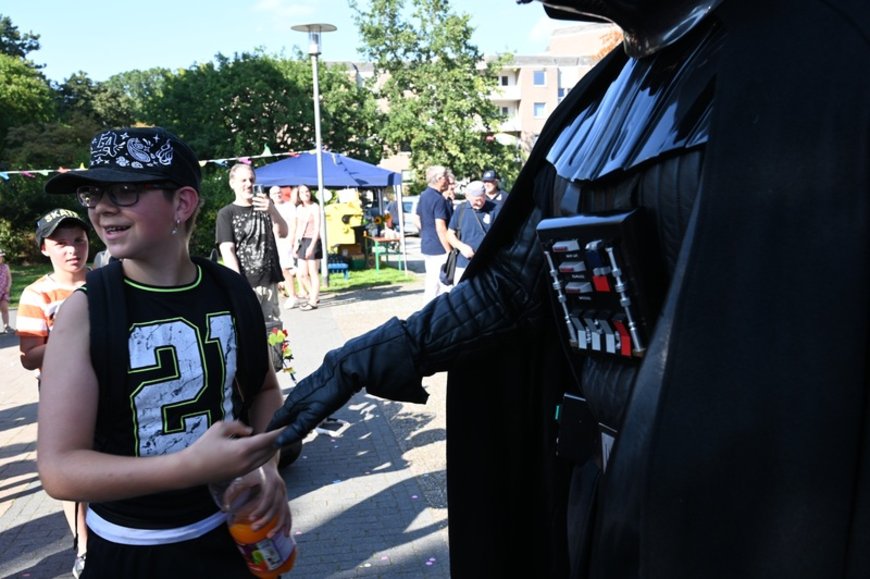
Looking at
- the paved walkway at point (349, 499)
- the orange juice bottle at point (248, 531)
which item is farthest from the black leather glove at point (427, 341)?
the paved walkway at point (349, 499)

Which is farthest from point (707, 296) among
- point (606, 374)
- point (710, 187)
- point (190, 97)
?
point (190, 97)

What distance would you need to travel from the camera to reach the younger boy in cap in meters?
4.45

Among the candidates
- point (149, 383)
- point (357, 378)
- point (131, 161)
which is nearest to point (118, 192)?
point (131, 161)

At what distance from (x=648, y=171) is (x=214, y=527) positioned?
1449 mm

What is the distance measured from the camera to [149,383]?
2006 millimetres

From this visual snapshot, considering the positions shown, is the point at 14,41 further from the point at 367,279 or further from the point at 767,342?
the point at 767,342

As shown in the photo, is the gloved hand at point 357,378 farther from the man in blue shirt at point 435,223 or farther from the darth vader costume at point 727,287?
the man in blue shirt at point 435,223

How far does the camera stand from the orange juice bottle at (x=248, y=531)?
202cm

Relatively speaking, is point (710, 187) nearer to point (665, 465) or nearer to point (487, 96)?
point (665, 465)

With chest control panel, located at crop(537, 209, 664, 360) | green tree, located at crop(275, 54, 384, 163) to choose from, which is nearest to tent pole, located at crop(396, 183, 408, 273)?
chest control panel, located at crop(537, 209, 664, 360)

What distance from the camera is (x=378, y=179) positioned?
19.1 metres

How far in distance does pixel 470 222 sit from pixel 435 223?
84cm

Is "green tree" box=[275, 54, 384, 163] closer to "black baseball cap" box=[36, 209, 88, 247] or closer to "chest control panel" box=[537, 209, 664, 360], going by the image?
"black baseball cap" box=[36, 209, 88, 247]

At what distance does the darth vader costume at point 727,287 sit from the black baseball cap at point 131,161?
106 cm
